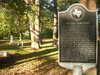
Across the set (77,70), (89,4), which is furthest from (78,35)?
(89,4)

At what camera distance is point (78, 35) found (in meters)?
7.50

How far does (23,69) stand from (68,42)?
6089 millimetres

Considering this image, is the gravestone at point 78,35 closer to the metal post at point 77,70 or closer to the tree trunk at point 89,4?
the metal post at point 77,70

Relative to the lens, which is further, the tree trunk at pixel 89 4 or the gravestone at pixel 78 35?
the tree trunk at pixel 89 4

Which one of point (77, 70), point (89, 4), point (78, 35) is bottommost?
point (77, 70)

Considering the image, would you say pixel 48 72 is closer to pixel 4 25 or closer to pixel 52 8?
pixel 4 25

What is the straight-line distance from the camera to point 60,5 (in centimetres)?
3603

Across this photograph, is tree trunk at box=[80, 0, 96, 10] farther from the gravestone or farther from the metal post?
the metal post

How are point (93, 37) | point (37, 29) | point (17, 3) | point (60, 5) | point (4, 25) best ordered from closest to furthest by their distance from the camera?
point (93, 37)
point (17, 3)
point (4, 25)
point (37, 29)
point (60, 5)

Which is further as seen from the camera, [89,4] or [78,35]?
[89,4]

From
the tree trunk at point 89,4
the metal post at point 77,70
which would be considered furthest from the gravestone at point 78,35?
the tree trunk at point 89,4

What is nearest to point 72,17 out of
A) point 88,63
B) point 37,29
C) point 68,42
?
point 68,42

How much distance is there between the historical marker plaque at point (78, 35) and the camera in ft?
24.4

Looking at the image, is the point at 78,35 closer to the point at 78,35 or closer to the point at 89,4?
the point at 78,35
